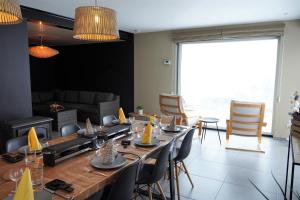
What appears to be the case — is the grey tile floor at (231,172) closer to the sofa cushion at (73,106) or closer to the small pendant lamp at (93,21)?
the small pendant lamp at (93,21)

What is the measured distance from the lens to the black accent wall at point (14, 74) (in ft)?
11.7

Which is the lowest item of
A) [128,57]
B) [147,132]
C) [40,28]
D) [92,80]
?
[147,132]

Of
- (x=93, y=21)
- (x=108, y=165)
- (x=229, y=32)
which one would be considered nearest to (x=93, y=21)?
(x=93, y=21)

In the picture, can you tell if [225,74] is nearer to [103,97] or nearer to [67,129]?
[103,97]

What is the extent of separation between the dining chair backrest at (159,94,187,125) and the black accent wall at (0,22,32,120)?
103 inches

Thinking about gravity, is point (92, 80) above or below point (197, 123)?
above

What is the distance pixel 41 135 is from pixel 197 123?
3.15 m

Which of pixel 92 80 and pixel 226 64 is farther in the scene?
pixel 92 80

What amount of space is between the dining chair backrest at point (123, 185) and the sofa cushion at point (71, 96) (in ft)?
20.1

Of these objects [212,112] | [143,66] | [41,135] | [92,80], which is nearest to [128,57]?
[143,66]

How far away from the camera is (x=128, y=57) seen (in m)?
6.54

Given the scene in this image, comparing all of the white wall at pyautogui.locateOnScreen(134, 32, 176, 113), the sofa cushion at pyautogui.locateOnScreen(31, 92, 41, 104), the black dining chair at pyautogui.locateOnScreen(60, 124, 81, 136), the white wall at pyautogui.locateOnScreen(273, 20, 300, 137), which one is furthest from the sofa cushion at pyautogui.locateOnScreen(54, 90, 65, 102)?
the white wall at pyautogui.locateOnScreen(273, 20, 300, 137)

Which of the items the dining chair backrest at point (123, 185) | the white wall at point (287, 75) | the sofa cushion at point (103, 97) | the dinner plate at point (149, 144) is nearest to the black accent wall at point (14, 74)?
the dinner plate at point (149, 144)

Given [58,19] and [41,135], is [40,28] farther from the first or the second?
[41,135]
